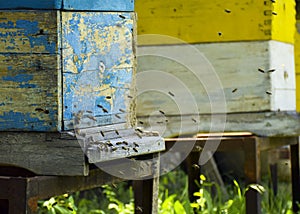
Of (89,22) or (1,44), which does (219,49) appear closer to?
(89,22)

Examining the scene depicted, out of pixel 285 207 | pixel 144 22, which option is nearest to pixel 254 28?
pixel 144 22

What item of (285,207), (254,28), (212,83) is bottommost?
(285,207)

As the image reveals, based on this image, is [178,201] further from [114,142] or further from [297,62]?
[114,142]

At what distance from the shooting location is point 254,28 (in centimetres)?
449

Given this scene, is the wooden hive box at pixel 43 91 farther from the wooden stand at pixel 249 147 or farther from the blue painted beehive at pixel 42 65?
the wooden stand at pixel 249 147

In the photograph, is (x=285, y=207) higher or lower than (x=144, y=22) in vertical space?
lower

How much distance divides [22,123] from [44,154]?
14cm

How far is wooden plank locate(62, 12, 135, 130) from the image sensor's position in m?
2.86

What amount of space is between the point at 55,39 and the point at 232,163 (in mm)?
4898

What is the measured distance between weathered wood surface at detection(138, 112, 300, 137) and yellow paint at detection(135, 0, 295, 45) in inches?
17.9

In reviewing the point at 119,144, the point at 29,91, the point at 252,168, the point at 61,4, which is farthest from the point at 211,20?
the point at 29,91

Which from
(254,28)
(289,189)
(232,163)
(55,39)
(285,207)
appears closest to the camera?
(55,39)

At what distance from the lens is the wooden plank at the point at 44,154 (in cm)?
279

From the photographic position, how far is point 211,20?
454 centimetres
